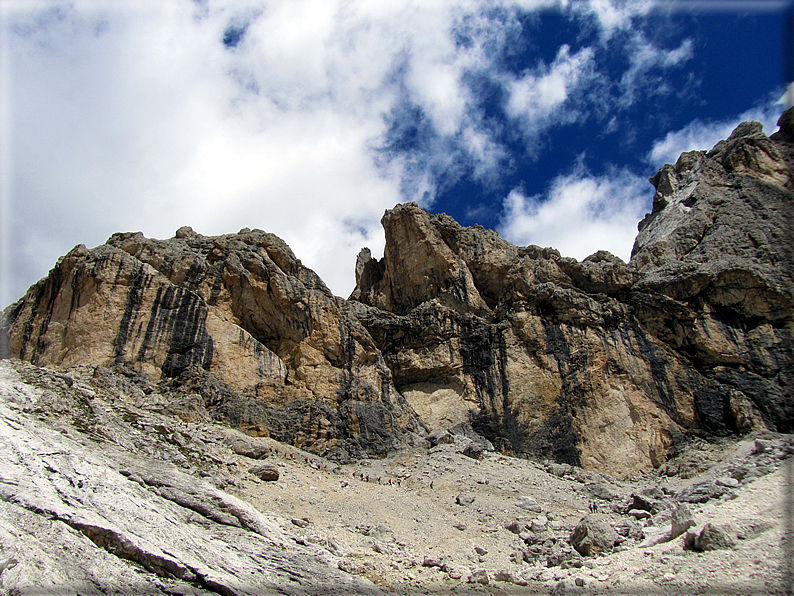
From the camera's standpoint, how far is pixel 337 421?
115 feet

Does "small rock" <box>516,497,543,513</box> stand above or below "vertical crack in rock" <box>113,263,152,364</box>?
below

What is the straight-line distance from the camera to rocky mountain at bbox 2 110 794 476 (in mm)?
32906

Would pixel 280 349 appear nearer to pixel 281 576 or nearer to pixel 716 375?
pixel 281 576

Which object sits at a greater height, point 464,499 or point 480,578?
point 464,499

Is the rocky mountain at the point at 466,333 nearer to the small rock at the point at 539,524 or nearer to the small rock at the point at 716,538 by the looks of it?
the small rock at the point at 539,524

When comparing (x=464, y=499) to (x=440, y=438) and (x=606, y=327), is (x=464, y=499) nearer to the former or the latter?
(x=440, y=438)

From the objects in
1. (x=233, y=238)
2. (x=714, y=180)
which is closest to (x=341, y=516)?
(x=233, y=238)

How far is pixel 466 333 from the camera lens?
152 feet

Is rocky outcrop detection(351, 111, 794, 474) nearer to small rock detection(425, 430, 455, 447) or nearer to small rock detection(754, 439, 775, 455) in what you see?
small rock detection(425, 430, 455, 447)

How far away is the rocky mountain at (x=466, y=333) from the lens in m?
32.9

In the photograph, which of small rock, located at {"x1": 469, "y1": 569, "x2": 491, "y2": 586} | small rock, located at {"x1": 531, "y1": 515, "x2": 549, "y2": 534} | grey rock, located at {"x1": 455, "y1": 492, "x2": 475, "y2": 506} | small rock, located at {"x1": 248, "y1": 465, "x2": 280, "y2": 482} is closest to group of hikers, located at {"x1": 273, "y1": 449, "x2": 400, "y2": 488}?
grey rock, located at {"x1": 455, "y1": 492, "x2": 475, "y2": 506}

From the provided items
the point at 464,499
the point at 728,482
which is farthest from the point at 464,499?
the point at 728,482

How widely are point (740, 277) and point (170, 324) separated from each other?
43762 mm

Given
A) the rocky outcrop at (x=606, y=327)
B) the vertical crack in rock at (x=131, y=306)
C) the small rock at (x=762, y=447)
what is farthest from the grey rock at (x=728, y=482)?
the vertical crack in rock at (x=131, y=306)
